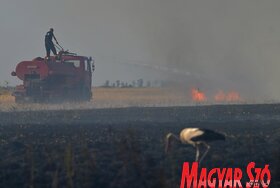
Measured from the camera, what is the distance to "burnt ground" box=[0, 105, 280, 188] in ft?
42.4

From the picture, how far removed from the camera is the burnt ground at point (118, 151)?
12938 mm

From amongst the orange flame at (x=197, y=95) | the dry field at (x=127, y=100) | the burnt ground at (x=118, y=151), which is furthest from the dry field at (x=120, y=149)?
the orange flame at (x=197, y=95)

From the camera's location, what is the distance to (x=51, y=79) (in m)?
33.7

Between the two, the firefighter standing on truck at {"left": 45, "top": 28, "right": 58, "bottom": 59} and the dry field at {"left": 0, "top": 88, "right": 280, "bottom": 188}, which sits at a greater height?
the firefighter standing on truck at {"left": 45, "top": 28, "right": 58, "bottom": 59}

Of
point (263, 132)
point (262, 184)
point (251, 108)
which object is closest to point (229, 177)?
point (262, 184)

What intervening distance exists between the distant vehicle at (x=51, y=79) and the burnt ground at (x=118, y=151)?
8.13 m

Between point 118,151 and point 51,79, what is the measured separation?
19455 mm

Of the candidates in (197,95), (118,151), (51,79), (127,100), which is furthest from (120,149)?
(197,95)

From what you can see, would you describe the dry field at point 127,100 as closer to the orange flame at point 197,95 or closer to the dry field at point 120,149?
the orange flame at point 197,95

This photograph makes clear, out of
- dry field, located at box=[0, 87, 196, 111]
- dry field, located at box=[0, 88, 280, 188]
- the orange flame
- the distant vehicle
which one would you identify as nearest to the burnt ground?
dry field, located at box=[0, 88, 280, 188]

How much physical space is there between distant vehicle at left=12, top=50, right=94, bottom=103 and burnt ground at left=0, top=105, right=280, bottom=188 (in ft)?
26.7

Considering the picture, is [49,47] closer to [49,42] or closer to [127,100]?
[49,42]

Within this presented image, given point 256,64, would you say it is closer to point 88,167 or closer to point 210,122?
point 210,122

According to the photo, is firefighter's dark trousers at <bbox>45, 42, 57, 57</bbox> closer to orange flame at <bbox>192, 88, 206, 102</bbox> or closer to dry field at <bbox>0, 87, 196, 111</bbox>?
dry field at <bbox>0, 87, 196, 111</bbox>
